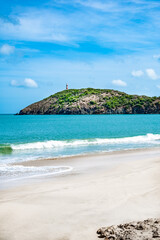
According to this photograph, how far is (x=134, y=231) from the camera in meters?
4.97

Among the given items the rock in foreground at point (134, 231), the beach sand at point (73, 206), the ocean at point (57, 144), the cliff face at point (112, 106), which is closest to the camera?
the rock in foreground at point (134, 231)

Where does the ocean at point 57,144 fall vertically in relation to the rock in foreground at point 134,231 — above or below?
below

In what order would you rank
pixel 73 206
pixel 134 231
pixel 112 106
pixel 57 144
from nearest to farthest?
pixel 134 231, pixel 73 206, pixel 57 144, pixel 112 106

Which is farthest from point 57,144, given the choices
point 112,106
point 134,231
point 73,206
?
point 112,106

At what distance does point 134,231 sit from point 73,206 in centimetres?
238

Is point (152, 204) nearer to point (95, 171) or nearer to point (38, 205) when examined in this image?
point (38, 205)

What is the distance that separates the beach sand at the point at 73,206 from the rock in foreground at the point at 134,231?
0.98ft

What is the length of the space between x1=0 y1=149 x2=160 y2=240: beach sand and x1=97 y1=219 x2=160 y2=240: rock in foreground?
0.30 m

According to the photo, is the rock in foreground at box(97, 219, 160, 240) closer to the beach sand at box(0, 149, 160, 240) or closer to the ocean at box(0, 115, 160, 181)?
the beach sand at box(0, 149, 160, 240)

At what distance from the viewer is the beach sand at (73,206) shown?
5574 millimetres

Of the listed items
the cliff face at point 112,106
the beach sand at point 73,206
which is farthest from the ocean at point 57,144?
the cliff face at point 112,106

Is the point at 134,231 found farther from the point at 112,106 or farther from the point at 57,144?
the point at 112,106

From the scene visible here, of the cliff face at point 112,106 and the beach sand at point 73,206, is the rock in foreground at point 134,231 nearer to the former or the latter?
the beach sand at point 73,206

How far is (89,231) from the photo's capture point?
547 centimetres
